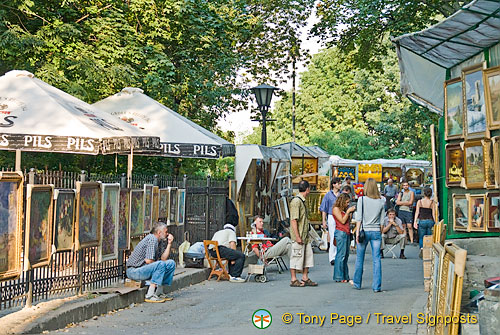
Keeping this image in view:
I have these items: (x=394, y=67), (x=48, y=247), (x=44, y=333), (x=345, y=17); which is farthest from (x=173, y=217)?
(x=394, y=67)

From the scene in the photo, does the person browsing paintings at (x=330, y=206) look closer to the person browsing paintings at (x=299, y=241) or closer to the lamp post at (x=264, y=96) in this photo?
the person browsing paintings at (x=299, y=241)

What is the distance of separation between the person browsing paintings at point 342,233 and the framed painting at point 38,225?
6522 mm

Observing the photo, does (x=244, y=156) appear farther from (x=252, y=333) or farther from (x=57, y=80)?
(x=252, y=333)

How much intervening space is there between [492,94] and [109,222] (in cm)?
602

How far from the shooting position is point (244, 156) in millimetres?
21312

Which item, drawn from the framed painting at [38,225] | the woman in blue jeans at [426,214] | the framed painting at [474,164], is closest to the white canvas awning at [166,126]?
the woman in blue jeans at [426,214]

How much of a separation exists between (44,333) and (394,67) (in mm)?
47110

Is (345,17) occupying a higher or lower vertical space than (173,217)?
higher

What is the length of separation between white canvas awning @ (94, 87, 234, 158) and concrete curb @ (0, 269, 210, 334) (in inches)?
182

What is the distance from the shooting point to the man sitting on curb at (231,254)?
1606 centimetres

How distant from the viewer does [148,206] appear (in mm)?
14961

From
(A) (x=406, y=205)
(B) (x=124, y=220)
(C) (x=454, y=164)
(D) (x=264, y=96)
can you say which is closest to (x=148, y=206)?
(B) (x=124, y=220)

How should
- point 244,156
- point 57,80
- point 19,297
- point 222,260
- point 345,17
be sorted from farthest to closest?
point 345,17
point 244,156
point 57,80
point 222,260
point 19,297

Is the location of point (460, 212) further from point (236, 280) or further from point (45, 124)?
point (45, 124)
